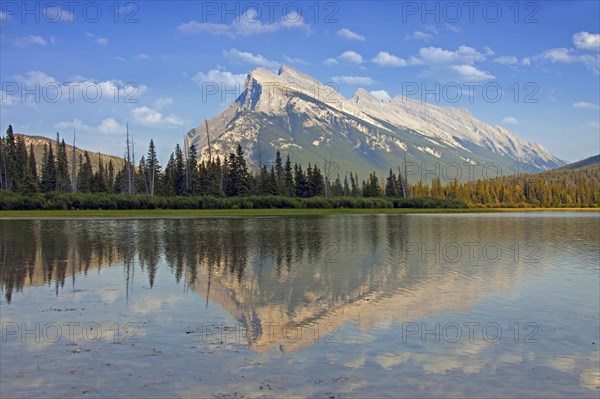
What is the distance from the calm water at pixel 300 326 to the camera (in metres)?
13.2

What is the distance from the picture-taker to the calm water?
13.2 m

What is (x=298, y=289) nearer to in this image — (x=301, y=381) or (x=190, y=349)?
(x=190, y=349)

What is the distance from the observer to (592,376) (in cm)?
1361

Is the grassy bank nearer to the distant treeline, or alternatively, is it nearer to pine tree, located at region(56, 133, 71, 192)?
the distant treeline

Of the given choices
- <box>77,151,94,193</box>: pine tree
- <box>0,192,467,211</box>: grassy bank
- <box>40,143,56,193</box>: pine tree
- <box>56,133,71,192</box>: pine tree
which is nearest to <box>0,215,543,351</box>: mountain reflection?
<box>0,192,467,211</box>: grassy bank

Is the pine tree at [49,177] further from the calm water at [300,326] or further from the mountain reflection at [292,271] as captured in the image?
the calm water at [300,326]

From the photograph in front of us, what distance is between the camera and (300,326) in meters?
18.9

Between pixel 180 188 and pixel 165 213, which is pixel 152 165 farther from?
pixel 165 213

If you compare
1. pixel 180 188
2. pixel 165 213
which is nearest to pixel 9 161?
pixel 180 188

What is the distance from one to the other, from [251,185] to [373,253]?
11808cm

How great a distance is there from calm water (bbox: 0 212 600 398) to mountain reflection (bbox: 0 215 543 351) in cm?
12

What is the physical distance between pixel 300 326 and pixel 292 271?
43.4 ft

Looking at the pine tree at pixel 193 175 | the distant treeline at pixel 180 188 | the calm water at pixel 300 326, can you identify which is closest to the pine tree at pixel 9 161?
the distant treeline at pixel 180 188

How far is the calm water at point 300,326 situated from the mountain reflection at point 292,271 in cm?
12
